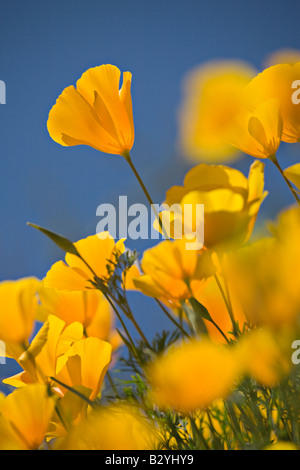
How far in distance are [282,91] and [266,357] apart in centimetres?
15

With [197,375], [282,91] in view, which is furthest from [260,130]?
[197,375]

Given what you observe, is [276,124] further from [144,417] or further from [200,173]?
→ [144,417]

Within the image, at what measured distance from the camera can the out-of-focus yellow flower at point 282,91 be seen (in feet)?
0.85

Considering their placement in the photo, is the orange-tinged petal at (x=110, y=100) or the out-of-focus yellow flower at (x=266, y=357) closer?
the out-of-focus yellow flower at (x=266, y=357)

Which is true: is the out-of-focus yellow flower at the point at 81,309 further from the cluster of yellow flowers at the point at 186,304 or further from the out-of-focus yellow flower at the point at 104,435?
the out-of-focus yellow flower at the point at 104,435

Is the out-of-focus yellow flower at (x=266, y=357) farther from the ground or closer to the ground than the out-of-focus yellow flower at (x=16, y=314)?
closer to the ground

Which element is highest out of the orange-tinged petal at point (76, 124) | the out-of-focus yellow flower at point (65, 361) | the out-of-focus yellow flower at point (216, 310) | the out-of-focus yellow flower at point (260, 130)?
the orange-tinged petal at point (76, 124)

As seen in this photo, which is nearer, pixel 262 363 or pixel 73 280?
pixel 262 363

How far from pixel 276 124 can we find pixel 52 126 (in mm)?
127

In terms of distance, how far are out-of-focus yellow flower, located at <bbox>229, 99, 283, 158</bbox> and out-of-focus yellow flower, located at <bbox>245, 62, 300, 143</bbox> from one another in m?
0.01

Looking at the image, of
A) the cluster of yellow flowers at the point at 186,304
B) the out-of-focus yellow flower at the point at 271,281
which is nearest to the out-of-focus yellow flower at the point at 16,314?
the cluster of yellow flowers at the point at 186,304

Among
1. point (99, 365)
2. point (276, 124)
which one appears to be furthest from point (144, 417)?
point (276, 124)

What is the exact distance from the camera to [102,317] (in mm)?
324
